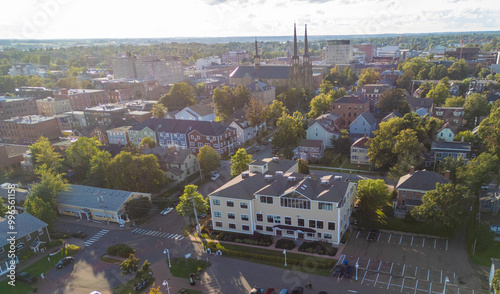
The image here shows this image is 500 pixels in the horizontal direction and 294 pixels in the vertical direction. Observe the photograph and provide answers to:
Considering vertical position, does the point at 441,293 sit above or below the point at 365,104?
below

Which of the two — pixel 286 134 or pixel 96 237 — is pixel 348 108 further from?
pixel 96 237

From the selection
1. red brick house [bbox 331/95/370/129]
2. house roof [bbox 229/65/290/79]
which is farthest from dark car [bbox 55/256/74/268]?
house roof [bbox 229/65/290/79]

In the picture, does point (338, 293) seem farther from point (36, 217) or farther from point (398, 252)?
point (36, 217)

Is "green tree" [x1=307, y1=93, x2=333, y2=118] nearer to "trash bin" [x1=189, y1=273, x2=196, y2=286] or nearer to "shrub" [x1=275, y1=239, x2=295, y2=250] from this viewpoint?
"shrub" [x1=275, y1=239, x2=295, y2=250]

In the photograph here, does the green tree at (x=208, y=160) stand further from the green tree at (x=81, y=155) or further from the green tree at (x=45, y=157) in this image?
the green tree at (x=45, y=157)

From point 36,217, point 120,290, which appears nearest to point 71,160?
point 36,217

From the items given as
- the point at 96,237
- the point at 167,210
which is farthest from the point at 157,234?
the point at 96,237
